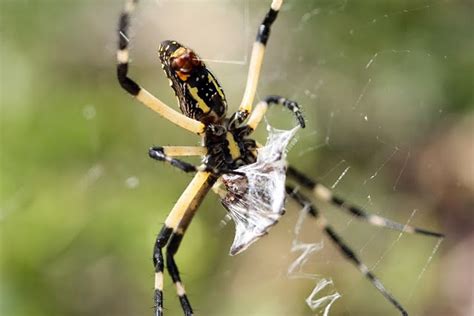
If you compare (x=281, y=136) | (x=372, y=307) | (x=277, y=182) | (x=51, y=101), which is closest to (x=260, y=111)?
(x=281, y=136)

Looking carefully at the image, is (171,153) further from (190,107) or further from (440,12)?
(440,12)

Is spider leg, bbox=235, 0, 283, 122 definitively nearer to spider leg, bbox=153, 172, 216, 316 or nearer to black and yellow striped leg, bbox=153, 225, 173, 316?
spider leg, bbox=153, 172, 216, 316

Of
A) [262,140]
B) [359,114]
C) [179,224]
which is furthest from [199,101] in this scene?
[359,114]

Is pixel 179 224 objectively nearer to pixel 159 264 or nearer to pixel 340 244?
pixel 159 264

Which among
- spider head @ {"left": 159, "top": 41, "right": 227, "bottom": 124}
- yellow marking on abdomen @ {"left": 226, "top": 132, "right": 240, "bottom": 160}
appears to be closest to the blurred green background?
yellow marking on abdomen @ {"left": 226, "top": 132, "right": 240, "bottom": 160}

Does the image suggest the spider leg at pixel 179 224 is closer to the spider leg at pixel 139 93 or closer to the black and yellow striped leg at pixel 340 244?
the spider leg at pixel 139 93

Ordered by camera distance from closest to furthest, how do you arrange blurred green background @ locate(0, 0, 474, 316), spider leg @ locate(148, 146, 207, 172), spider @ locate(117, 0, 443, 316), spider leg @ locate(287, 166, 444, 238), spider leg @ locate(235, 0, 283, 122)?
1. spider leg @ locate(148, 146, 207, 172)
2. spider @ locate(117, 0, 443, 316)
3. spider leg @ locate(235, 0, 283, 122)
4. spider leg @ locate(287, 166, 444, 238)
5. blurred green background @ locate(0, 0, 474, 316)
